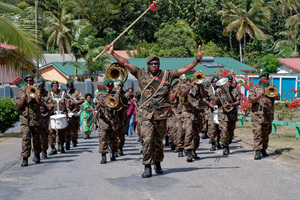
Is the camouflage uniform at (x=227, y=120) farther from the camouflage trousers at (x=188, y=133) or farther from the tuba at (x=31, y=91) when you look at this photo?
the tuba at (x=31, y=91)

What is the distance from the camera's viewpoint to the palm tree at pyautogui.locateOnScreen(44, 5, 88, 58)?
5381 cm

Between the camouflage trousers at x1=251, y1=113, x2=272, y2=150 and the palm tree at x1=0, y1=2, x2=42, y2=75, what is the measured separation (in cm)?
843

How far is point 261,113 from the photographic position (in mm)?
10570

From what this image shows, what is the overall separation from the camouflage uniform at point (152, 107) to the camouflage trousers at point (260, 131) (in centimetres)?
296

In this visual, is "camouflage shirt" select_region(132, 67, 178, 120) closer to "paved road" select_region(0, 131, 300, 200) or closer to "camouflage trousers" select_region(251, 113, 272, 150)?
"paved road" select_region(0, 131, 300, 200)

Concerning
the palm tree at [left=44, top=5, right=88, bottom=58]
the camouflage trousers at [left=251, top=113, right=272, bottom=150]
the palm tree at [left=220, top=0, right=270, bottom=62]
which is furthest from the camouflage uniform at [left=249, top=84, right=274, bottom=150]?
the palm tree at [left=44, top=5, right=88, bottom=58]

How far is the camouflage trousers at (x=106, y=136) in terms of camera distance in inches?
416

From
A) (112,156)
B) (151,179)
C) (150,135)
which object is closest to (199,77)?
(150,135)

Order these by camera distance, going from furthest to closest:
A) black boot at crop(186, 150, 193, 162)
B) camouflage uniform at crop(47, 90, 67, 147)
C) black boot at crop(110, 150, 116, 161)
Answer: camouflage uniform at crop(47, 90, 67, 147) < black boot at crop(110, 150, 116, 161) < black boot at crop(186, 150, 193, 162)

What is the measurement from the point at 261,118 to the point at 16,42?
29.0 ft

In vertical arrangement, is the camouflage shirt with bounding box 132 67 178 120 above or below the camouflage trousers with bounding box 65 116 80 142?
above

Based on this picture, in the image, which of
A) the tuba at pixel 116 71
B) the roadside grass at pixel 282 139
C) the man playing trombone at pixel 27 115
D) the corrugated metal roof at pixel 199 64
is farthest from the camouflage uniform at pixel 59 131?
the corrugated metal roof at pixel 199 64

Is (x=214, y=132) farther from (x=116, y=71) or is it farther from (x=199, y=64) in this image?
(x=199, y=64)

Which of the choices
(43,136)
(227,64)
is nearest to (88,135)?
(43,136)
